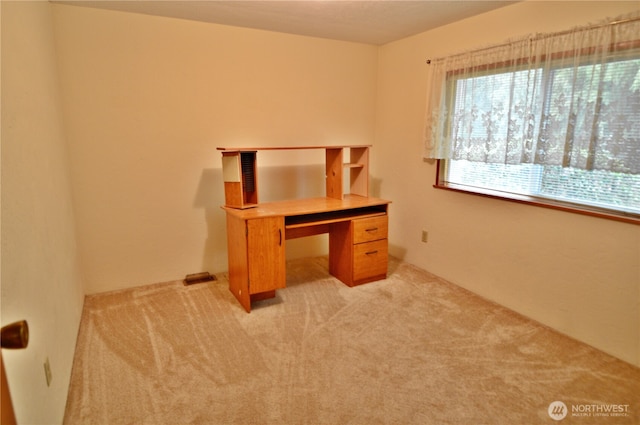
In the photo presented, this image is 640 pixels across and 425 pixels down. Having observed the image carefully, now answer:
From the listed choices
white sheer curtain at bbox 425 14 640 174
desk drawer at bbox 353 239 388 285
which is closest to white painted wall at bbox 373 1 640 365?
white sheer curtain at bbox 425 14 640 174

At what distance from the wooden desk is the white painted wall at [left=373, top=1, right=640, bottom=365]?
1.92 feet

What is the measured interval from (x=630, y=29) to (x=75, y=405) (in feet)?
11.5

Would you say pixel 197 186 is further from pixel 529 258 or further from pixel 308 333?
pixel 529 258

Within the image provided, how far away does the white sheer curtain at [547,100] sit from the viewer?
2057mm

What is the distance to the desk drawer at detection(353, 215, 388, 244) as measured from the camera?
10.3 ft

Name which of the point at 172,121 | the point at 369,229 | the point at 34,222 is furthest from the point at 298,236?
the point at 34,222

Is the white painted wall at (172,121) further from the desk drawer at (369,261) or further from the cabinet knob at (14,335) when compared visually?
the cabinet knob at (14,335)

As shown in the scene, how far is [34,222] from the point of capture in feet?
5.46

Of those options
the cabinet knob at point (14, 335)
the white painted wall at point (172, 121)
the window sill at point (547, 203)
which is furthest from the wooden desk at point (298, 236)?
the cabinet knob at point (14, 335)

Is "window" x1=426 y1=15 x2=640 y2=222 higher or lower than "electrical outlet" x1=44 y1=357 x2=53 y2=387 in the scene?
higher

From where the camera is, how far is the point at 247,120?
134 inches

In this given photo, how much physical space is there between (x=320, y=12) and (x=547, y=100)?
68.2 inches

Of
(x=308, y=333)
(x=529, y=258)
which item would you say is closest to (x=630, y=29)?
(x=529, y=258)

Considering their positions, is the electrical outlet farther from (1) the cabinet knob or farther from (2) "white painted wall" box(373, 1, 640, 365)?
(2) "white painted wall" box(373, 1, 640, 365)
